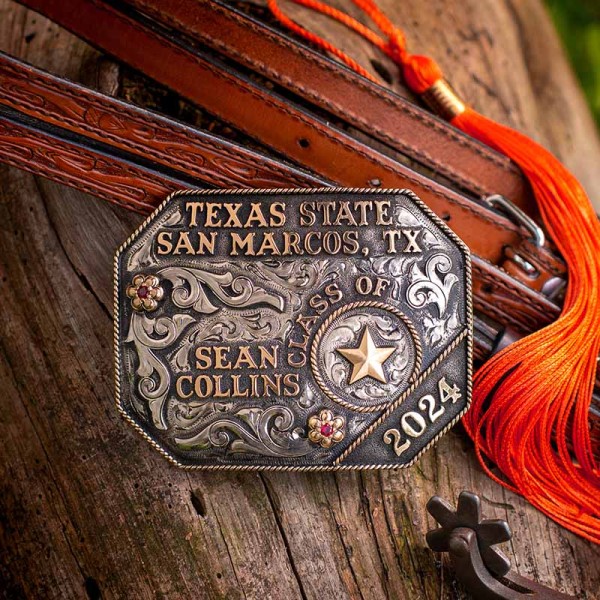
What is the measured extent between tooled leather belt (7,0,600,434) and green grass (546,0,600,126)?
6.26 ft

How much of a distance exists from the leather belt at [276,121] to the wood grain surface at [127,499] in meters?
0.59

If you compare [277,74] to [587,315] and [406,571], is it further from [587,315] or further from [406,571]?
[406,571]

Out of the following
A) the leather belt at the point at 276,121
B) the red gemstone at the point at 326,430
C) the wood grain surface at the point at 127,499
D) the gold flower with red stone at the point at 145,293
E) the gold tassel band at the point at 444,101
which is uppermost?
the gold tassel band at the point at 444,101

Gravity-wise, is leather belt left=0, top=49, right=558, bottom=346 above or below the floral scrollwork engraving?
above

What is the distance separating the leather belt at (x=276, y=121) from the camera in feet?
7.47

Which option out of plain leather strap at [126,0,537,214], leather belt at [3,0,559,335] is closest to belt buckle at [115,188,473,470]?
leather belt at [3,0,559,335]

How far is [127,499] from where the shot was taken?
78.7 inches

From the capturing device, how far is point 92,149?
6.79 ft

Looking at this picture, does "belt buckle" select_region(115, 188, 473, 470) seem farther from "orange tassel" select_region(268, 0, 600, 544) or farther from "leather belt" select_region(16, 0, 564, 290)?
"leather belt" select_region(16, 0, 564, 290)

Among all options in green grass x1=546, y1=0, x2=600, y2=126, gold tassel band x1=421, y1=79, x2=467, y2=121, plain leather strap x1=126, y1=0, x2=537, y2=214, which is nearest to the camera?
plain leather strap x1=126, y1=0, x2=537, y2=214

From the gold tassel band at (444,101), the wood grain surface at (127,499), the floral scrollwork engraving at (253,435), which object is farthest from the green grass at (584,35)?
the floral scrollwork engraving at (253,435)

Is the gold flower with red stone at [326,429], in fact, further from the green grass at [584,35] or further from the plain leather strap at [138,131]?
the green grass at [584,35]

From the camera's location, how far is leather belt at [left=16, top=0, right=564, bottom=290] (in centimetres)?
228

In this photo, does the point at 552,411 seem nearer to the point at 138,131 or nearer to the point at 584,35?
the point at 138,131
